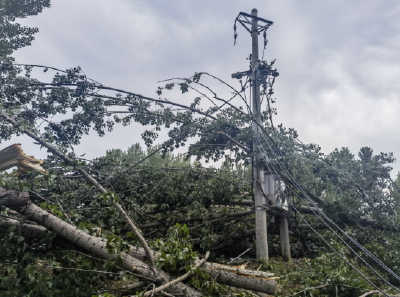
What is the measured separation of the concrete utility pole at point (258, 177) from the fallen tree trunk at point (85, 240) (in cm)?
293

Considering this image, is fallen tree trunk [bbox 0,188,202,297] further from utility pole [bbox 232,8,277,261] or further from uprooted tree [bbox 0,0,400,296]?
utility pole [bbox 232,8,277,261]

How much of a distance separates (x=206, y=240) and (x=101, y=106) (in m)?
4.09

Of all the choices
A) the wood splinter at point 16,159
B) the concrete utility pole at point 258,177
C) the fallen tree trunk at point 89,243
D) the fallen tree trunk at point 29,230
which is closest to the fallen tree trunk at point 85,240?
the fallen tree trunk at point 89,243

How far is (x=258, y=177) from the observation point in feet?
21.0

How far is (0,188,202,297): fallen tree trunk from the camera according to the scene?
3270 mm

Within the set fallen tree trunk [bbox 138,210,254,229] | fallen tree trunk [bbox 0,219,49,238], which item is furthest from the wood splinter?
fallen tree trunk [bbox 138,210,254,229]

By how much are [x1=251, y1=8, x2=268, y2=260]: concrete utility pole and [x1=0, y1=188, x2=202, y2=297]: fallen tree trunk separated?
9.62 feet

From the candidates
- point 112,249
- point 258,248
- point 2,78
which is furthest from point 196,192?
point 2,78

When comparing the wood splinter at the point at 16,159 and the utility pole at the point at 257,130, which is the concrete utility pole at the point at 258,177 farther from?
the wood splinter at the point at 16,159

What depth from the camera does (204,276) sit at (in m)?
3.29

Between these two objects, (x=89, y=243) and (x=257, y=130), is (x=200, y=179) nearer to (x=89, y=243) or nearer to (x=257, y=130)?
(x=257, y=130)

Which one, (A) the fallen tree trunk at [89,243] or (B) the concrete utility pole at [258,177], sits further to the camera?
(B) the concrete utility pole at [258,177]

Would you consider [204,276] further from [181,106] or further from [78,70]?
[78,70]

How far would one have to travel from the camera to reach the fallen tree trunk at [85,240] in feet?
10.7
